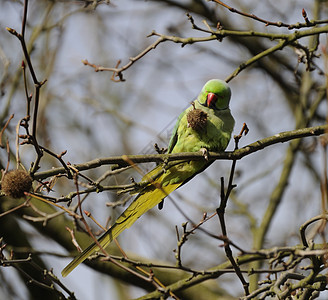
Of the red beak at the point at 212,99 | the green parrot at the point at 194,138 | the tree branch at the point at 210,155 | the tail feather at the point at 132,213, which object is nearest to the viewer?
the tree branch at the point at 210,155

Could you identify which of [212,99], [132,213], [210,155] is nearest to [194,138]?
[212,99]

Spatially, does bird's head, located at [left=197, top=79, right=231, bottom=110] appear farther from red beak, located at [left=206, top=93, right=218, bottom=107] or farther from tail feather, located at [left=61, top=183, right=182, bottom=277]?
tail feather, located at [left=61, top=183, right=182, bottom=277]

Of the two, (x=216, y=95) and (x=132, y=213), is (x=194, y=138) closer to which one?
(x=216, y=95)

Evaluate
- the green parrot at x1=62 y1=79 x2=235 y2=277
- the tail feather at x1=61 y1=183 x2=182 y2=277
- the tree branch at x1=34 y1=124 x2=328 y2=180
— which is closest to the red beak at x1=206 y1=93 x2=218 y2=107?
the green parrot at x1=62 y1=79 x2=235 y2=277

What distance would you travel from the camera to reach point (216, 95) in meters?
3.66

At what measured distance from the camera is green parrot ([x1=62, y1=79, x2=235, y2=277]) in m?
3.25

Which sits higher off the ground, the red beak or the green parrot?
the red beak

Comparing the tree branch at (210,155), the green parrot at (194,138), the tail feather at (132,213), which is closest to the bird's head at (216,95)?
the green parrot at (194,138)

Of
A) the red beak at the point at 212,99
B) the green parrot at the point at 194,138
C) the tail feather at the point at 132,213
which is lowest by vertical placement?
the tail feather at the point at 132,213

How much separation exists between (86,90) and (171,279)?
4407 millimetres

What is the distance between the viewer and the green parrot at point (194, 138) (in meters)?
3.25

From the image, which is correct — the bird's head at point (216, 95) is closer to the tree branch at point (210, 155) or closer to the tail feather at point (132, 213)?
the tree branch at point (210, 155)

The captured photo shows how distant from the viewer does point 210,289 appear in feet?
14.4

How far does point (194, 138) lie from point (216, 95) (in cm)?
41
